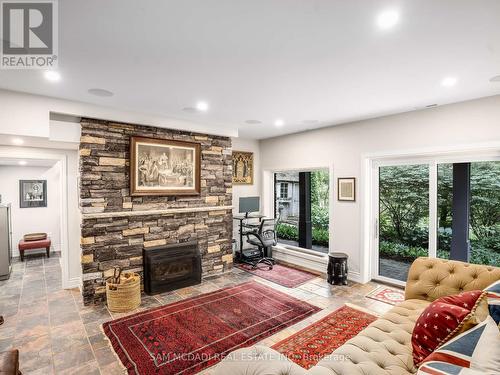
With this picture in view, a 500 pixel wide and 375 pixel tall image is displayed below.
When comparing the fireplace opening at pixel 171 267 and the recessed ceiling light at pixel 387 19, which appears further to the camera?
the fireplace opening at pixel 171 267

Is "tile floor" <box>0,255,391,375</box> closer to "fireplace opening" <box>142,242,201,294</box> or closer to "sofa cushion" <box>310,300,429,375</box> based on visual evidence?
"fireplace opening" <box>142,242,201,294</box>

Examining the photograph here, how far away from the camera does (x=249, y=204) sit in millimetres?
5617

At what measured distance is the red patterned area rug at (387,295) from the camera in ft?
12.0

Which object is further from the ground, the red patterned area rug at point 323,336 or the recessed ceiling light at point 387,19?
the recessed ceiling light at point 387,19

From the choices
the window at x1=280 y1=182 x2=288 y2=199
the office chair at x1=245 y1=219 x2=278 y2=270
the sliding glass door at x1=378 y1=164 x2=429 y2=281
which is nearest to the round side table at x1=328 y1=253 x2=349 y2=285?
the sliding glass door at x1=378 y1=164 x2=429 y2=281

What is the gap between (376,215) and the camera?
4.45 m

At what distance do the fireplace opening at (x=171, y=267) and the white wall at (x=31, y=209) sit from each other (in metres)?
3.28

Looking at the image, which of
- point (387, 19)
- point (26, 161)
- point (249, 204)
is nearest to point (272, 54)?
point (387, 19)

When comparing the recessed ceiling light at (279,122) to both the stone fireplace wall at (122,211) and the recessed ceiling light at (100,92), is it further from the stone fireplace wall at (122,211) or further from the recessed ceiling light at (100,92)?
the recessed ceiling light at (100,92)

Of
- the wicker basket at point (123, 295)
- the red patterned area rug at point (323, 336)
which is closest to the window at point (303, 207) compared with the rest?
the red patterned area rug at point (323, 336)

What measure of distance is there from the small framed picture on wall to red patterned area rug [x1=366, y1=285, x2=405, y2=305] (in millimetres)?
1434

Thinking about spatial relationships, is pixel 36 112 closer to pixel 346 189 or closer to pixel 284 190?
pixel 346 189

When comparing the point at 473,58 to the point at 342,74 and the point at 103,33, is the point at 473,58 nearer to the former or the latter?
the point at 342,74

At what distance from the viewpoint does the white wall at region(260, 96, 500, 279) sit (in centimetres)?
328
